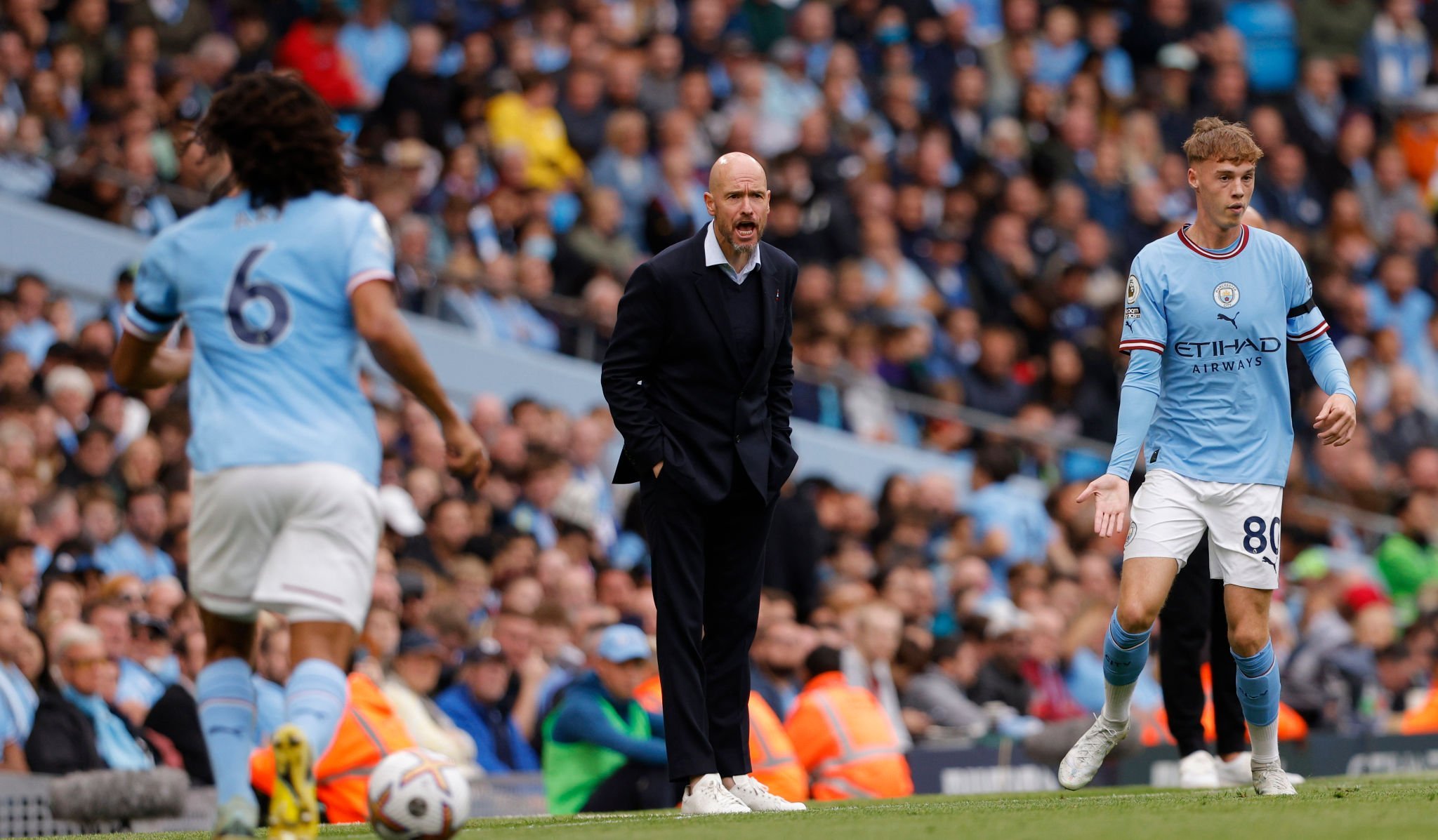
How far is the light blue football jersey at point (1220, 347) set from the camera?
779cm

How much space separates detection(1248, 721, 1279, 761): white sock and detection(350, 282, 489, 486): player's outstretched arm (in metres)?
3.46

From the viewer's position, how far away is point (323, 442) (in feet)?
19.1

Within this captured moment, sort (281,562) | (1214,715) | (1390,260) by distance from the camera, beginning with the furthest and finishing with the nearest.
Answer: (1390,260) → (1214,715) → (281,562)

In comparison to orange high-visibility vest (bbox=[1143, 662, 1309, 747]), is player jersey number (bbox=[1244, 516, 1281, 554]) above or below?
above

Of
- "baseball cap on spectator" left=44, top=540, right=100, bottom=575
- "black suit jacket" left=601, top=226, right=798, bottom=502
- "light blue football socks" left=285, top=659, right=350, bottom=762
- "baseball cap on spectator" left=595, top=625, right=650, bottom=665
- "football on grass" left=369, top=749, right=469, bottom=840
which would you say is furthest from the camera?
"baseball cap on spectator" left=44, top=540, right=100, bottom=575

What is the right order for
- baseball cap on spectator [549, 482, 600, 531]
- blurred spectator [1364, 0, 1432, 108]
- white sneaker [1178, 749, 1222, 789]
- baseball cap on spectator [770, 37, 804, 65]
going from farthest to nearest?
blurred spectator [1364, 0, 1432, 108] → baseball cap on spectator [770, 37, 804, 65] → baseball cap on spectator [549, 482, 600, 531] → white sneaker [1178, 749, 1222, 789]

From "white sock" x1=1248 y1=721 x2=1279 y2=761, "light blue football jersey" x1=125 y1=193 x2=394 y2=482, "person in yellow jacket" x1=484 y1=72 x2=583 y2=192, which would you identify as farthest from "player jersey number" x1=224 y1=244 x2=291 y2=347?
"person in yellow jacket" x1=484 y1=72 x2=583 y2=192

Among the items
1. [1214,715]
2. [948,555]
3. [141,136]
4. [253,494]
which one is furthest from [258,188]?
[948,555]

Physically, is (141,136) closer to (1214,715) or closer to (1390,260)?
(1214,715)

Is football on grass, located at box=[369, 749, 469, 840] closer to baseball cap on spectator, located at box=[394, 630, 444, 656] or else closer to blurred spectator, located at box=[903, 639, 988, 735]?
baseball cap on spectator, located at box=[394, 630, 444, 656]

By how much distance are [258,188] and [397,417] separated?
28.5 ft

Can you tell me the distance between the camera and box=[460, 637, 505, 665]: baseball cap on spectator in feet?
38.5

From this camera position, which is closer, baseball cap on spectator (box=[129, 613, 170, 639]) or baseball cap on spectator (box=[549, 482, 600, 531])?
baseball cap on spectator (box=[129, 613, 170, 639])

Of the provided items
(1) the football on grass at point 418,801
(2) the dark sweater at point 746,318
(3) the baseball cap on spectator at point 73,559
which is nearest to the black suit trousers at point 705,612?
(2) the dark sweater at point 746,318
